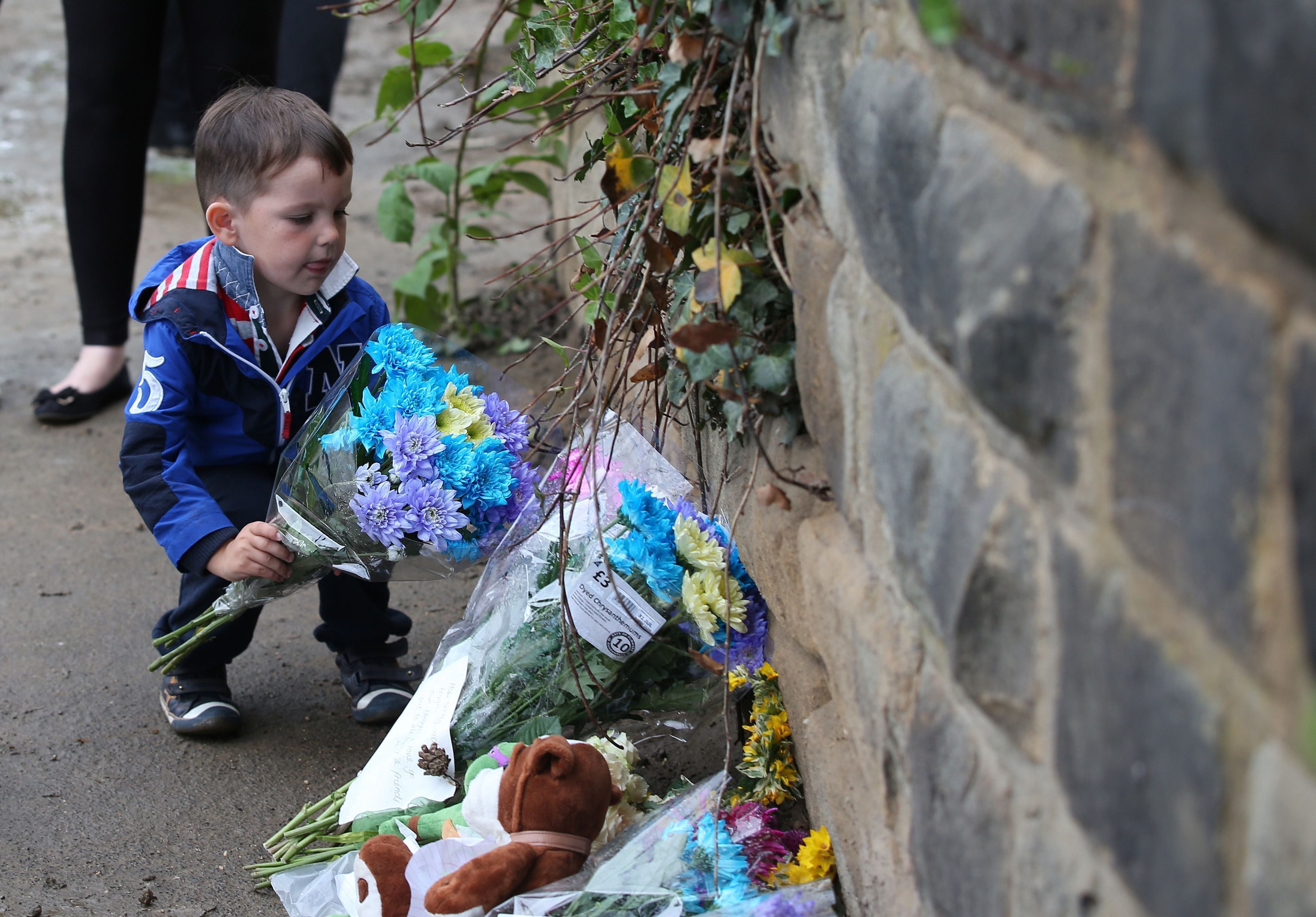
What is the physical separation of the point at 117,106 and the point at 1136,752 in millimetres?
3316

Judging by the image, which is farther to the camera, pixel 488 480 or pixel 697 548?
pixel 488 480

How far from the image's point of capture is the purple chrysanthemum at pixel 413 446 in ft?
6.29

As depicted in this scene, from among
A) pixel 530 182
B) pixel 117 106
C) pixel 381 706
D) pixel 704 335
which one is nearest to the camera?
pixel 704 335

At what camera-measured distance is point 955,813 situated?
41.9 inches

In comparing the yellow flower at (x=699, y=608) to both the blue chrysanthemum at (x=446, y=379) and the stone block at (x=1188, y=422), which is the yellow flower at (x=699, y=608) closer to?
the blue chrysanthemum at (x=446, y=379)

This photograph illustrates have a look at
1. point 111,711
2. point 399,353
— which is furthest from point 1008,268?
point 111,711

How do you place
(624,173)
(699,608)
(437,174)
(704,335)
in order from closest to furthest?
1. (704,335)
2. (624,173)
3. (699,608)
4. (437,174)

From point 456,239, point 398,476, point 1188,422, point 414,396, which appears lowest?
point 456,239

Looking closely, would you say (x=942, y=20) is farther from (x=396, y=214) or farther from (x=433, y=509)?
(x=396, y=214)

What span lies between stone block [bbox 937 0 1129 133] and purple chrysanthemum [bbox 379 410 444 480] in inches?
47.9

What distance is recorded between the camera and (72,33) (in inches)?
124

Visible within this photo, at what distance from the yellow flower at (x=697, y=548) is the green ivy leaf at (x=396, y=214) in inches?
88.4

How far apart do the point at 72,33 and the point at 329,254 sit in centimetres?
148

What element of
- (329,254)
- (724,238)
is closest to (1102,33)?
(724,238)
